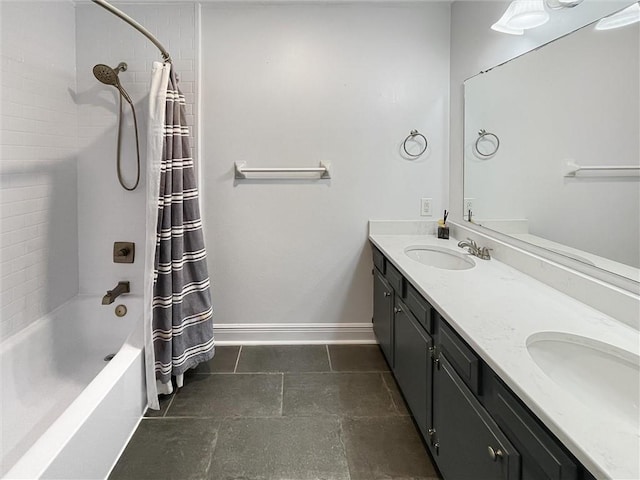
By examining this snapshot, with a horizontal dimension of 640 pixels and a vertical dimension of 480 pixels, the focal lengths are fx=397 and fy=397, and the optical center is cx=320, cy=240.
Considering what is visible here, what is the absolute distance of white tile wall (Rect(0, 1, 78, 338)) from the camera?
2.00 meters

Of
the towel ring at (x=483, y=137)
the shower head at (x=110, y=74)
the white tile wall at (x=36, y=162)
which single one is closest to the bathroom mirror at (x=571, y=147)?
the towel ring at (x=483, y=137)

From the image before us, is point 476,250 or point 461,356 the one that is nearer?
point 461,356

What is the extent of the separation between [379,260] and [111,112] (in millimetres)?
2010

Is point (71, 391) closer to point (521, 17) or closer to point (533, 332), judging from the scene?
point (533, 332)

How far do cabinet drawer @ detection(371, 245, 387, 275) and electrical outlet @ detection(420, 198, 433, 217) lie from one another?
44 cm

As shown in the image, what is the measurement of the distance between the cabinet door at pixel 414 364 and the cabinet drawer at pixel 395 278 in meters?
0.07

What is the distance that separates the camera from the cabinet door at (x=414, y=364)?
166cm

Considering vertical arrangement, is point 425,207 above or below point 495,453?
above

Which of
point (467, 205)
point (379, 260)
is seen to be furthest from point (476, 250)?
point (379, 260)

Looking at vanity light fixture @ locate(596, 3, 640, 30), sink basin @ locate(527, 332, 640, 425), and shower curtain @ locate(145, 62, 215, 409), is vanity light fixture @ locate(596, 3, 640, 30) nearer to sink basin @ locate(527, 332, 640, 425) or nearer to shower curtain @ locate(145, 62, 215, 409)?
sink basin @ locate(527, 332, 640, 425)

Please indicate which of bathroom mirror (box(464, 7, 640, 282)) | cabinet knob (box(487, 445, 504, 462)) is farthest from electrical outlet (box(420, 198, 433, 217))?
cabinet knob (box(487, 445, 504, 462))

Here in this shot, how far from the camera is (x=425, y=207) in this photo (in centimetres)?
283

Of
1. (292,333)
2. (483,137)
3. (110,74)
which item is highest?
(110,74)

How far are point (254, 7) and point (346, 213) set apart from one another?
59.2 inches
